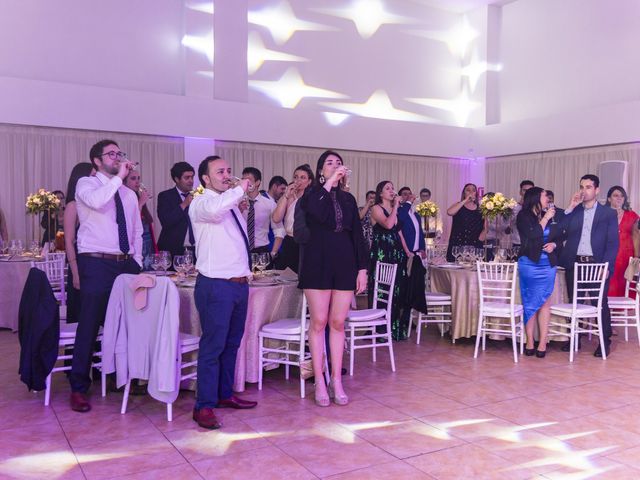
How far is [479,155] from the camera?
1288 centimetres

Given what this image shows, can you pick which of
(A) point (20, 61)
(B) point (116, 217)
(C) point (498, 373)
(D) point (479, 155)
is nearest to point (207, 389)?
(B) point (116, 217)

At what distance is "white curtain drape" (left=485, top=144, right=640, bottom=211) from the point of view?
10012 mm

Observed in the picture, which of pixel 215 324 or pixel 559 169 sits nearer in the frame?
pixel 215 324

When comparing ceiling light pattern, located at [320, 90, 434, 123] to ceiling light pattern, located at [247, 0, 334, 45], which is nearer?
ceiling light pattern, located at [247, 0, 334, 45]

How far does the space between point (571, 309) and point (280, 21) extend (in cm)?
776

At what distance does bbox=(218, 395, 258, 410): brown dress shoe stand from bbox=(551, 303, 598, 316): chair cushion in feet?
10.5

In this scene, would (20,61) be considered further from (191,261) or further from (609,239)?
(609,239)

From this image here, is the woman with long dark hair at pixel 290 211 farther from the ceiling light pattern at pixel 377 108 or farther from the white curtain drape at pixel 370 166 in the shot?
the ceiling light pattern at pixel 377 108

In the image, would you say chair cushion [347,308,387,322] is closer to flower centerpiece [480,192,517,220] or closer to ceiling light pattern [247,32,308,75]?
flower centerpiece [480,192,517,220]

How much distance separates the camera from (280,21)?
11.2 m

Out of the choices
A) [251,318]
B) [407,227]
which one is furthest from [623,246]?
[251,318]

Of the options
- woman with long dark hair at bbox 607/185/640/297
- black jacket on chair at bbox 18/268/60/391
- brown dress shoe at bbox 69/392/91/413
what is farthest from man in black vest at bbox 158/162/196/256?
woman with long dark hair at bbox 607/185/640/297

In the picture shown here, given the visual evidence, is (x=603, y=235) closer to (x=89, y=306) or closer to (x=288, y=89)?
(x=89, y=306)

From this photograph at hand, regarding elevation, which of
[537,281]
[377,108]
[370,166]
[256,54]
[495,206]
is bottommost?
[537,281]
